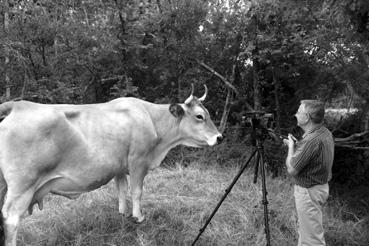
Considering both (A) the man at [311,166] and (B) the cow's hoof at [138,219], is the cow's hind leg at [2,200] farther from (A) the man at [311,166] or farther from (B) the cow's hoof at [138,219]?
(A) the man at [311,166]

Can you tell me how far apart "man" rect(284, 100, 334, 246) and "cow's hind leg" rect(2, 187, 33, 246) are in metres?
2.56

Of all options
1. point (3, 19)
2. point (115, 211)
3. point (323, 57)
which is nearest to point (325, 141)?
point (115, 211)

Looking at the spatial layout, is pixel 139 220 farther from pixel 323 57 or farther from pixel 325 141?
pixel 323 57

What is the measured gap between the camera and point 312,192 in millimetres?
3799

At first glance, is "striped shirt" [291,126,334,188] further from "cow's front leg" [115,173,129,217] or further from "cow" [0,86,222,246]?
"cow's front leg" [115,173,129,217]

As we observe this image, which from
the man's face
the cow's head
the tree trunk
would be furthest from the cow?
the tree trunk

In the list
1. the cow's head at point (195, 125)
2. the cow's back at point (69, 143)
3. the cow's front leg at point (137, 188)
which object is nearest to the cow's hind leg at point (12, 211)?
the cow's back at point (69, 143)

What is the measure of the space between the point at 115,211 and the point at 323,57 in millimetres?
5456

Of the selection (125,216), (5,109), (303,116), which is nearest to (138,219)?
(125,216)

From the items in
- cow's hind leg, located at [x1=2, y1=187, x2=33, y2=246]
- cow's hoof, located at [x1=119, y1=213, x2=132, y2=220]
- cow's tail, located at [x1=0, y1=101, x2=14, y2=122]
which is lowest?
cow's hoof, located at [x1=119, y1=213, x2=132, y2=220]

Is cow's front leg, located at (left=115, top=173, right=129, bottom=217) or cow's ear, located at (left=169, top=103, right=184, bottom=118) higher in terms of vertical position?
cow's ear, located at (left=169, top=103, right=184, bottom=118)

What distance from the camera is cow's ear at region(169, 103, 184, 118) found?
5.06 m

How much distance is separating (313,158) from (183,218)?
2386 mm

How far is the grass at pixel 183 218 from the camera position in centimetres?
486
